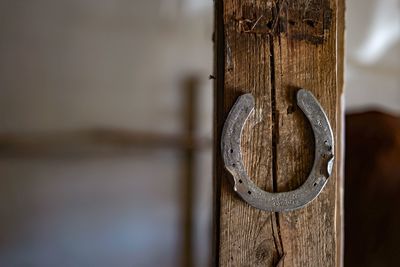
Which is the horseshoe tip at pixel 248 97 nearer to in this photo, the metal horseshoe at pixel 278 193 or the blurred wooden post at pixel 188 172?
the metal horseshoe at pixel 278 193

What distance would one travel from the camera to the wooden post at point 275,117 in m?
0.47

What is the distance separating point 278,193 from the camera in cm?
46

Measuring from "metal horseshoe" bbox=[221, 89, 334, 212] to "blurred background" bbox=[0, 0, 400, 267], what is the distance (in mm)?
754

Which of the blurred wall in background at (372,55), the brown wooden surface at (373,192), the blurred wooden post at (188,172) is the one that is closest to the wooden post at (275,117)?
the brown wooden surface at (373,192)

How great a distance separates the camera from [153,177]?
1521 millimetres

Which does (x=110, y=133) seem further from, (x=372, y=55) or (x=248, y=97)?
(x=372, y=55)

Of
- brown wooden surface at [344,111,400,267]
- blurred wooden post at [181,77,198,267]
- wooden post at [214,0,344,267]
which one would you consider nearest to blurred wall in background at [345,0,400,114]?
brown wooden surface at [344,111,400,267]

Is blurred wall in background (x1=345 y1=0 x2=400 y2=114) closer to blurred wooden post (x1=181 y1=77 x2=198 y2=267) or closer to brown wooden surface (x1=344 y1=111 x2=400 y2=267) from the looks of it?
brown wooden surface (x1=344 y1=111 x2=400 y2=267)

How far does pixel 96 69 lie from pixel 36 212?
22.0 inches

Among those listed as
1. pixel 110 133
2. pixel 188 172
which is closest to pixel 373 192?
pixel 188 172

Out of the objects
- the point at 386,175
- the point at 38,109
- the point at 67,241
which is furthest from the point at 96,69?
the point at 386,175

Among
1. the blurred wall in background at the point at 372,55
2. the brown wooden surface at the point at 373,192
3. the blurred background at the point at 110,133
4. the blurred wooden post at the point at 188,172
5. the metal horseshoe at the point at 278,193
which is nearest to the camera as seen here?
the metal horseshoe at the point at 278,193

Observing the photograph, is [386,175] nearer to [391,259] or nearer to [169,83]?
[391,259]

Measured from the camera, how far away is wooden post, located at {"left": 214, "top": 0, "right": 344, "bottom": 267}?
1.53ft
